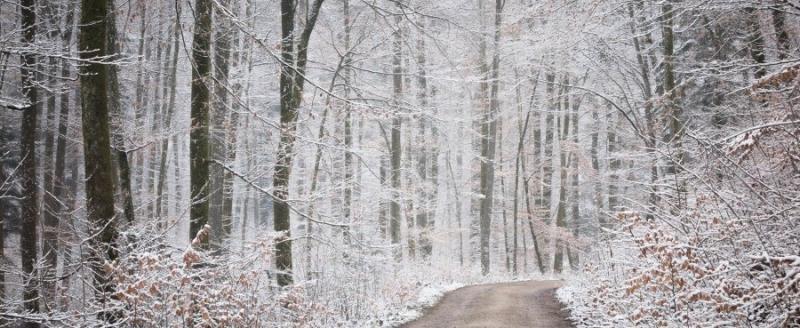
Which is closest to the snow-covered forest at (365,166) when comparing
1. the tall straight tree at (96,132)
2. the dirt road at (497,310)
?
the tall straight tree at (96,132)

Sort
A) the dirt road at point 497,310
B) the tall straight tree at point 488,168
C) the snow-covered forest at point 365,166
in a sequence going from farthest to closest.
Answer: the tall straight tree at point 488,168 → the dirt road at point 497,310 → the snow-covered forest at point 365,166

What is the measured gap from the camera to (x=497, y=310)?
10.1 metres

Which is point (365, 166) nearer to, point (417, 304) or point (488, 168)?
point (417, 304)

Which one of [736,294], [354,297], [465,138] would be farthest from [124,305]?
[465,138]

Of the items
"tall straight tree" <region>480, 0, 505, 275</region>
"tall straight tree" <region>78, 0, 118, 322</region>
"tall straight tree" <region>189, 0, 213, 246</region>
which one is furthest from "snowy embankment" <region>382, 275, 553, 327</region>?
"tall straight tree" <region>480, 0, 505, 275</region>

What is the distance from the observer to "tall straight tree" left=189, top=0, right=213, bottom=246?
8.57 meters

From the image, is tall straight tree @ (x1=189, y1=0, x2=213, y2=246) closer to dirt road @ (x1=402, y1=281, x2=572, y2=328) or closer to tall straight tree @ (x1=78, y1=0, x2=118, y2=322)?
tall straight tree @ (x1=78, y1=0, x2=118, y2=322)

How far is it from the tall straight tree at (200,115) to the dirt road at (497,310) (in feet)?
13.5

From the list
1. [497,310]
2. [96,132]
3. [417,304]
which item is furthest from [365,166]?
[96,132]

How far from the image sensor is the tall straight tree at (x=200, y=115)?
28.1ft

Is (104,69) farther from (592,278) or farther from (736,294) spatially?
(592,278)

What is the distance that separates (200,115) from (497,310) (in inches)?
254

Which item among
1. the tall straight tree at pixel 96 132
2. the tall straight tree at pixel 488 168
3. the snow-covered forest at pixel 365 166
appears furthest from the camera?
the tall straight tree at pixel 488 168

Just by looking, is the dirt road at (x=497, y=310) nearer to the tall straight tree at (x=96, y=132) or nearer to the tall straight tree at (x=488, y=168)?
the tall straight tree at (x=96, y=132)
